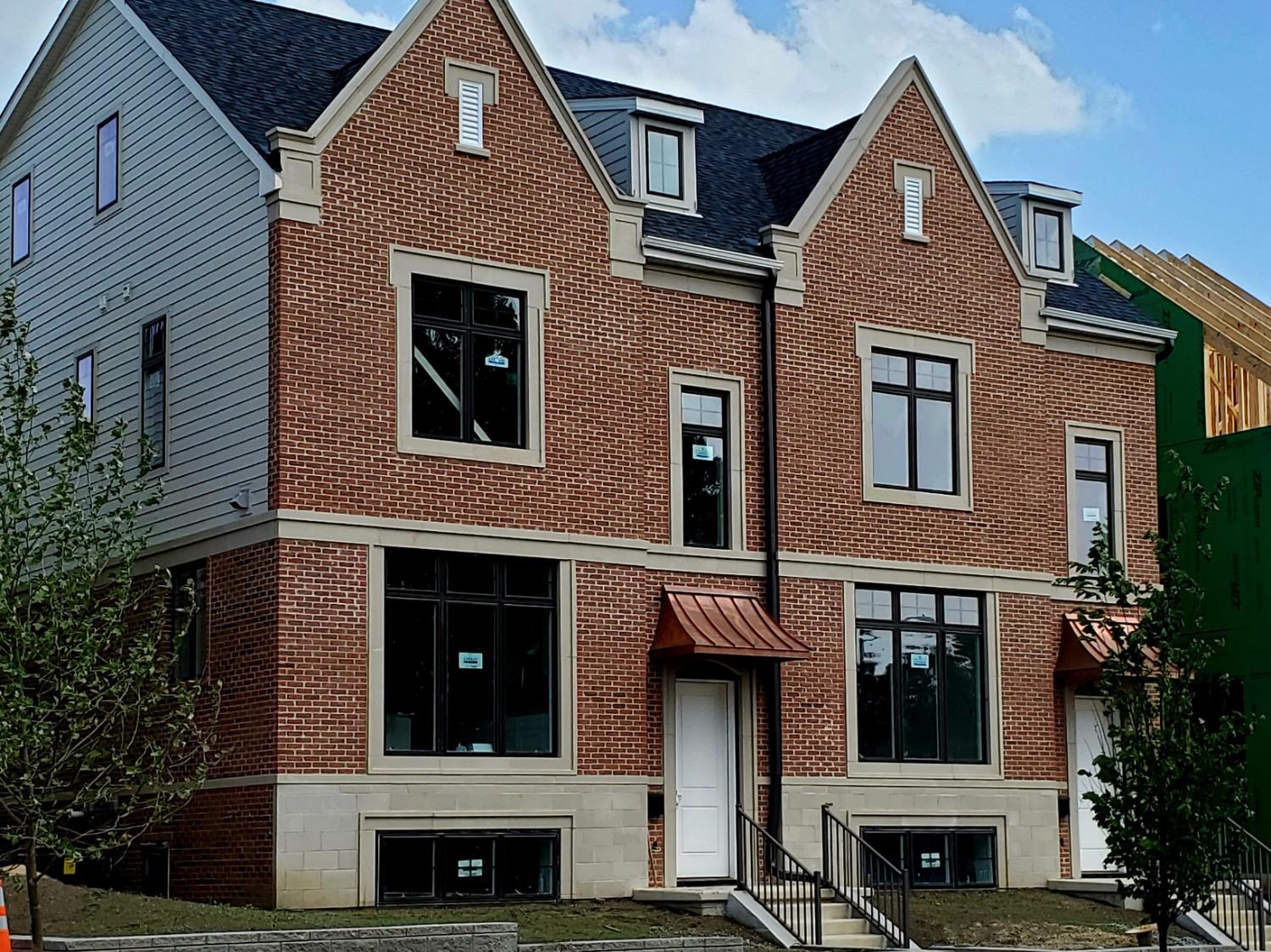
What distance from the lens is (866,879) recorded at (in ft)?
82.5

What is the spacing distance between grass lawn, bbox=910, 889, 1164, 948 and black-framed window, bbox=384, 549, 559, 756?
5.17 m

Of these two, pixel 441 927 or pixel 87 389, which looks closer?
pixel 441 927

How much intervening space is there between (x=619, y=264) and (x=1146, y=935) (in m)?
10.4

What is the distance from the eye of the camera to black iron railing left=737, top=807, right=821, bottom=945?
22.8m

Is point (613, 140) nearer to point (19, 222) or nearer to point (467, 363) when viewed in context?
point (467, 363)

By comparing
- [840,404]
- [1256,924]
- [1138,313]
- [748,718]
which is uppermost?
[1138,313]

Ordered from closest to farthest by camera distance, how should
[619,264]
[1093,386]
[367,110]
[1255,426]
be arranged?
[367,110] → [619,264] → [1093,386] → [1255,426]

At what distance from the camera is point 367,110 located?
2314cm

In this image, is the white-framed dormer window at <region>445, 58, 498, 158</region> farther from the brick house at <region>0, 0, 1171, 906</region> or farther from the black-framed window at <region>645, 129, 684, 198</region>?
the black-framed window at <region>645, 129, 684, 198</region>

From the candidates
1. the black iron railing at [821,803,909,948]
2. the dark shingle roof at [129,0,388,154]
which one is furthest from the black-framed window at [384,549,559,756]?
the dark shingle roof at [129,0,388,154]

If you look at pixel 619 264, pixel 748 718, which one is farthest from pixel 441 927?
pixel 619 264

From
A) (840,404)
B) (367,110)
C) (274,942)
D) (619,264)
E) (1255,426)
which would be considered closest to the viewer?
(274,942)

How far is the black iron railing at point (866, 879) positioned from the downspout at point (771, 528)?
2.28 ft

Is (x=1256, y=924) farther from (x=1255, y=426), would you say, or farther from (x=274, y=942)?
(x=274, y=942)
